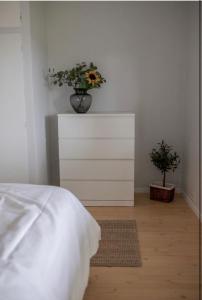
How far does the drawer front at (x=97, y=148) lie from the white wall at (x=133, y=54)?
51 centimetres

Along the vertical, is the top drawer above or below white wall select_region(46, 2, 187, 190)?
below

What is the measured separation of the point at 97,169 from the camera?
323 cm

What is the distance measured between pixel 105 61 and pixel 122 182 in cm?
143

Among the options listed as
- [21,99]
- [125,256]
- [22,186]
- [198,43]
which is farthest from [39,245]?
[198,43]

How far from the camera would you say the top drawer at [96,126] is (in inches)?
123

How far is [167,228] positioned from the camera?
2693mm

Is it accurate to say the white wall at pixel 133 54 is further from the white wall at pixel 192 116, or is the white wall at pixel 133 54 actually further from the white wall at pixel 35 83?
the white wall at pixel 35 83

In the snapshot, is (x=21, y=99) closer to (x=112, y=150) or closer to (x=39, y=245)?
(x=112, y=150)

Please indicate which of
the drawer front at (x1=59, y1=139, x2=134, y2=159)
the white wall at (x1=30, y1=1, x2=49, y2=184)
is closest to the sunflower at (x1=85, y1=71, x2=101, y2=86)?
the white wall at (x1=30, y1=1, x2=49, y2=184)

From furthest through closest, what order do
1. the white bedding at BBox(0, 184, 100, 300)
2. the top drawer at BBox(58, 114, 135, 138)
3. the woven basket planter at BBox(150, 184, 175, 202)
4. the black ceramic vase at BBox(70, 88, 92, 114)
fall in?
the woven basket planter at BBox(150, 184, 175, 202), the black ceramic vase at BBox(70, 88, 92, 114), the top drawer at BBox(58, 114, 135, 138), the white bedding at BBox(0, 184, 100, 300)

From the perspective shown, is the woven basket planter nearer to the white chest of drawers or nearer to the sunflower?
the white chest of drawers

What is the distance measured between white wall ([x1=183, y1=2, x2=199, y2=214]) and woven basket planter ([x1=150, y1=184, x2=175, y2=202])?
19 cm

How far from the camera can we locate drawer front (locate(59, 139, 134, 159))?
317cm

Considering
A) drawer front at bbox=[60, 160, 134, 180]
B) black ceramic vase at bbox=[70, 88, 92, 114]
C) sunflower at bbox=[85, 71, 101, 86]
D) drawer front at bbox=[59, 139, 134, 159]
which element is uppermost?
sunflower at bbox=[85, 71, 101, 86]
